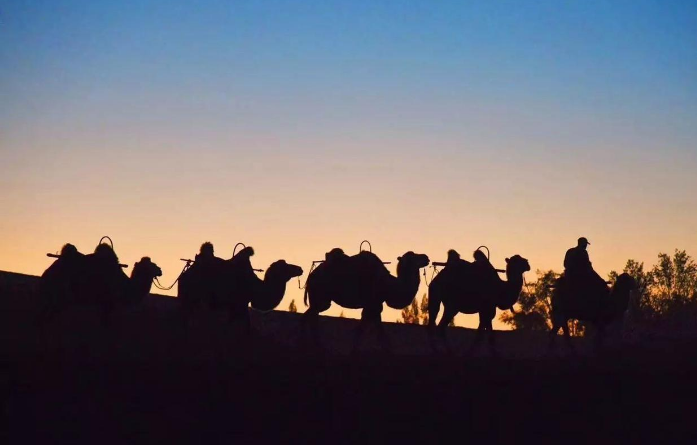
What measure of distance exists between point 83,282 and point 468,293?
29.6 feet

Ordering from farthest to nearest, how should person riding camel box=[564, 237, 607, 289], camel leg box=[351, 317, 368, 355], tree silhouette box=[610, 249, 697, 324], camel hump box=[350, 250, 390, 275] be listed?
1. tree silhouette box=[610, 249, 697, 324]
2. person riding camel box=[564, 237, 607, 289]
3. camel hump box=[350, 250, 390, 275]
4. camel leg box=[351, 317, 368, 355]

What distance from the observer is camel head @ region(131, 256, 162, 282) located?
87.5ft

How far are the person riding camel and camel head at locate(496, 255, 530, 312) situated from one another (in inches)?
41.5

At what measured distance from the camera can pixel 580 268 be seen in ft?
87.8

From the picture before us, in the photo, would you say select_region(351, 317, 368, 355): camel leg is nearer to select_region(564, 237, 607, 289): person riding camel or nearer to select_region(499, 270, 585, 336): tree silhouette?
select_region(564, 237, 607, 289): person riding camel

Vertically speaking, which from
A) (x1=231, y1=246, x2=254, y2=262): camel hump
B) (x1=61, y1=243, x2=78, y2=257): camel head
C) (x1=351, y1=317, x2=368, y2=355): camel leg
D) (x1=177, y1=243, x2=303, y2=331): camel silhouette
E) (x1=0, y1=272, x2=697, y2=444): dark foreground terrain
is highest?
(x1=231, y1=246, x2=254, y2=262): camel hump

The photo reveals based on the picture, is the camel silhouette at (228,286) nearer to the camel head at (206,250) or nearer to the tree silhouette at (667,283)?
the camel head at (206,250)

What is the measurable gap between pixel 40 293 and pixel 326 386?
895 centimetres

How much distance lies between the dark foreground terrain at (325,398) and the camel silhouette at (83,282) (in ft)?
3.94

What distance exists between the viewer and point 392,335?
41750mm

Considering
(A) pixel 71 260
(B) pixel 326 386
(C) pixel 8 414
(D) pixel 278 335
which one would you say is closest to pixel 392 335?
(D) pixel 278 335

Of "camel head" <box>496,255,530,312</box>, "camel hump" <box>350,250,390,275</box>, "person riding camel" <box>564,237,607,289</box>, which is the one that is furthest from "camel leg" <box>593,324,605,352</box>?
"camel hump" <box>350,250,390,275</box>

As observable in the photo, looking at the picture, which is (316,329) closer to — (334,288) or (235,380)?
(334,288)

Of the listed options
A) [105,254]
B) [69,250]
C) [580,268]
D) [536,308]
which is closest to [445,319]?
[580,268]
